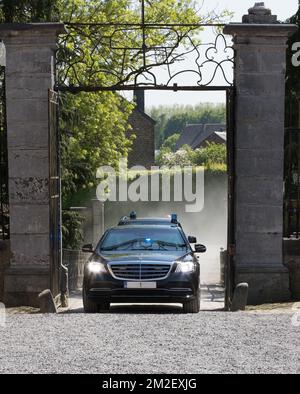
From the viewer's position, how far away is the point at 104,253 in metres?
14.3

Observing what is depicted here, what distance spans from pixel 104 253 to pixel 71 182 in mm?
7379

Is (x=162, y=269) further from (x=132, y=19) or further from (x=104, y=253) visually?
(x=132, y=19)

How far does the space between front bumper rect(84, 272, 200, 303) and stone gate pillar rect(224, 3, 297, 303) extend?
167 cm

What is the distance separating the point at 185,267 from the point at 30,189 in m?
3.07

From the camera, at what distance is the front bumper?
13.5m

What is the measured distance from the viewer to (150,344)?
30.8ft

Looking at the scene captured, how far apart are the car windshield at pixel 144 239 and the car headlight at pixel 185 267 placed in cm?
81

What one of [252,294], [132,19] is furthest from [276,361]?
[132,19]

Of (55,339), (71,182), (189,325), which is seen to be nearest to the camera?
(55,339)

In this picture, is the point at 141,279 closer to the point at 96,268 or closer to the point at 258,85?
the point at 96,268

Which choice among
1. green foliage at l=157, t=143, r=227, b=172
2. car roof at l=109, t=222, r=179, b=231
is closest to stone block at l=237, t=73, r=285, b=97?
car roof at l=109, t=222, r=179, b=231

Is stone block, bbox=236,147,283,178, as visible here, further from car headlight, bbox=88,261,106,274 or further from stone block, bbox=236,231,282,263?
car headlight, bbox=88,261,106,274
